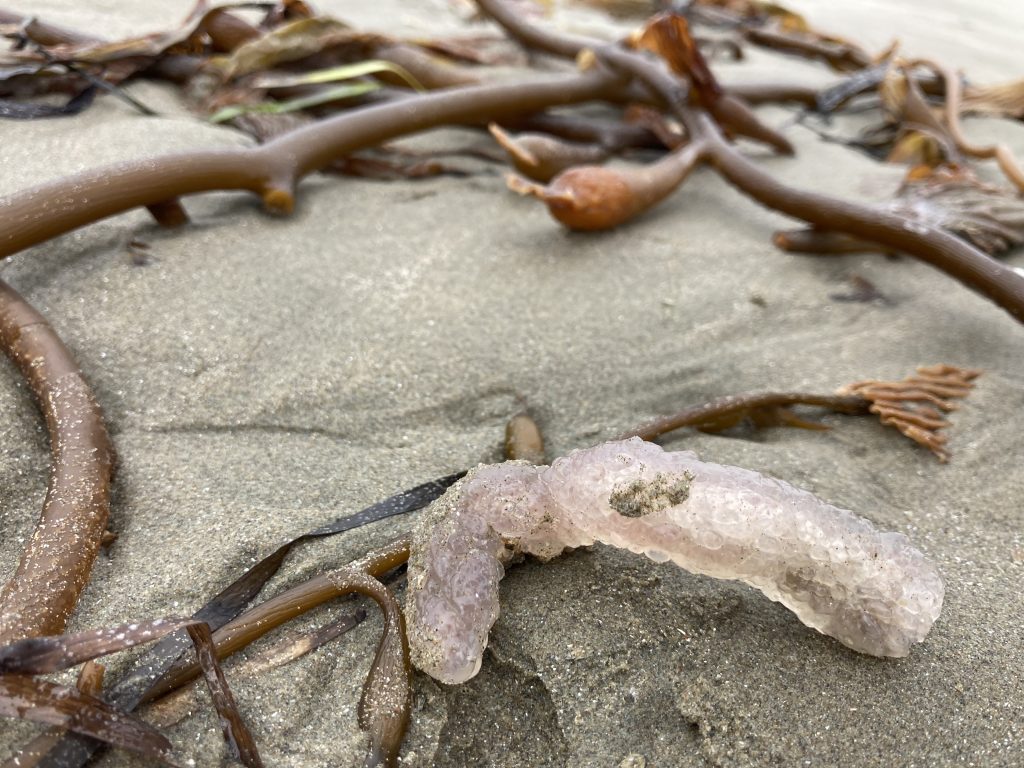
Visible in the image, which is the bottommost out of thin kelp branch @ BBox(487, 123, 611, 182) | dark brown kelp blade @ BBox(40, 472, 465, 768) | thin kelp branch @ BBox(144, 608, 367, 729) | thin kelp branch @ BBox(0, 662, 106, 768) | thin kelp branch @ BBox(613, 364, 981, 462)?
thin kelp branch @ BBox(144, 608, 367, 729)

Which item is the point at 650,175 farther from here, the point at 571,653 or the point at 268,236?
the point at 571,653

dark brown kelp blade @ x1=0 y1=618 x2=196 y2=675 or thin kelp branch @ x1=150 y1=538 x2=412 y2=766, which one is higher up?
dark brown kelp blade @ x1=0 y1=618 x2=196 y2=675

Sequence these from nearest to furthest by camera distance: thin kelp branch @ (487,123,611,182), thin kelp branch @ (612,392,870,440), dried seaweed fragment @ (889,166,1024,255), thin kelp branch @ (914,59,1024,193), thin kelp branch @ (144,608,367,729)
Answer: thin kelp branch @ (144,608,367,729), thin kelp branch @ (612,392,870,440), dried seaweed fragment @ (889,166,1024,255), thin kelp branch @ (487,123,611,182), thin kelp branch @ (914,59,1024,193)

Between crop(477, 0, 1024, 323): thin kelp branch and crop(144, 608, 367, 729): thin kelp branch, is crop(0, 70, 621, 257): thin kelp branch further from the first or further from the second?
crop(144, 608, 367, 729): thin kelp branch

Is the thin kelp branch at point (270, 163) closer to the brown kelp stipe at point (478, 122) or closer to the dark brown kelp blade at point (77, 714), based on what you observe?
the brown kelp stipe at point (478, 122)

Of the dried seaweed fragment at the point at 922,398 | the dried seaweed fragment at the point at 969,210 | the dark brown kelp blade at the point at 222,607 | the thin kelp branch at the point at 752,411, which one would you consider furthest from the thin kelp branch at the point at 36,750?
the dried seaweed fragment at the point at 969,210

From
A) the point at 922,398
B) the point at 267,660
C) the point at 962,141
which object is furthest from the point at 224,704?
the point at 962,141

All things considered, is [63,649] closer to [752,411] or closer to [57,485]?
[57,485]

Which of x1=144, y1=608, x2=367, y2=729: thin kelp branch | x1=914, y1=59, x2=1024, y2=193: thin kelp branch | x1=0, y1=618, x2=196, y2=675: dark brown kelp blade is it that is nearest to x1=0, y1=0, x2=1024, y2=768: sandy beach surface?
x1=144, y1=608, x2=367, y2=729: thin kelp branch
